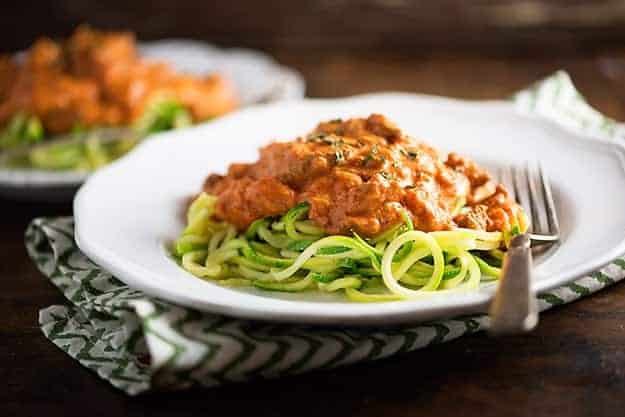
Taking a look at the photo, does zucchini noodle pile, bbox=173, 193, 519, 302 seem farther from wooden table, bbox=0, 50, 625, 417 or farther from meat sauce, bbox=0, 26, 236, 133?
meat sauce, bbox=0, 26, 236, 133

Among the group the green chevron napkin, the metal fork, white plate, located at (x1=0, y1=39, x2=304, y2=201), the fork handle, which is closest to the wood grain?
white plate, located at (x1=0, y1=39, x2=304, y2=201)

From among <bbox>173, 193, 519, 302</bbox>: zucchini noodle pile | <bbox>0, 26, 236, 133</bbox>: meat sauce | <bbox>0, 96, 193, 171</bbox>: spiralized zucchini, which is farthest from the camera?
<bbox>0, 26, 236, 133</bbox>: meat sauce

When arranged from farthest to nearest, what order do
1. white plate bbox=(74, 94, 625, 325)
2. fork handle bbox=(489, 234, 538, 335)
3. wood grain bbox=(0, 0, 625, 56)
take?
wood grain bbox=(0, 0, 625, 56) < white plate bbox=(74, 94, 625, 325) < fork handle bbox=(489, 234, 538, 335)

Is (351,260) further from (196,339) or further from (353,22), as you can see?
(353,22)

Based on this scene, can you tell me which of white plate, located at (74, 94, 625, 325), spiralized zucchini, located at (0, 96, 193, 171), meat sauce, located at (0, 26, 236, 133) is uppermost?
white plate, located at (74, 94, 625, 325)

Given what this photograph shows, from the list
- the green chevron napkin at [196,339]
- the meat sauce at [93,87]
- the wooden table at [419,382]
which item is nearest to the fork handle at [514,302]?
the wooden table at [419,382]

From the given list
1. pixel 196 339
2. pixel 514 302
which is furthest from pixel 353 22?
pixel 514 302

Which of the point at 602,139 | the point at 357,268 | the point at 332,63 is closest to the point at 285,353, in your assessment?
the point at 357,268
